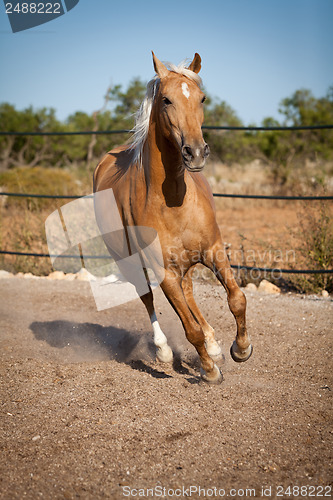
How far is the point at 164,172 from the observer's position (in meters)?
2.79

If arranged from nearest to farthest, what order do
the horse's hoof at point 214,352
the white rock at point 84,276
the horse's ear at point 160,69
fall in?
the horse's ear at point 160,69 < the horse's hoof at point 214,352 < the white rock at point 84,276

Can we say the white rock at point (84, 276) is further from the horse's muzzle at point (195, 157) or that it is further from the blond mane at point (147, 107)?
the horse's muzzle at point (195, 157)

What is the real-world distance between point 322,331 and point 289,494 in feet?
7.22

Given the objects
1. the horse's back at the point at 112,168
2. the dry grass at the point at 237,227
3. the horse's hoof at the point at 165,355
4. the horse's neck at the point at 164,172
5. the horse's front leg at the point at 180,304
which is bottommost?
the dry grass at the point at 237,227

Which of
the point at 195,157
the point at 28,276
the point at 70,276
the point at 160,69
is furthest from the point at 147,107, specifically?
the point at 28,276

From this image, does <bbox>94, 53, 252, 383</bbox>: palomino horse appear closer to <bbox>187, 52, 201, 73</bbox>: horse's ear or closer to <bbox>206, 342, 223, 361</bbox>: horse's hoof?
<bbox>187, 52, 201, 73</bbox>: horse's ear

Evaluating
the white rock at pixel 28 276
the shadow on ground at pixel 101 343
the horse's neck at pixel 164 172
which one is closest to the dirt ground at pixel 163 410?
the shadow on ground at pixel 101 343

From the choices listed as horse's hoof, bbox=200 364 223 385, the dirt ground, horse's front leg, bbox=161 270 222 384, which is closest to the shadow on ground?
the dirt ground

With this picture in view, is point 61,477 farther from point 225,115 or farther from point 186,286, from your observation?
point 225,115

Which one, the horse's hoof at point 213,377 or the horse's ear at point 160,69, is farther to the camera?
the horse's hoof at point 213,377

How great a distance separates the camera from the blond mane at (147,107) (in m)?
2.68

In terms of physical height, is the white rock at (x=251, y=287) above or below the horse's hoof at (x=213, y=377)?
below

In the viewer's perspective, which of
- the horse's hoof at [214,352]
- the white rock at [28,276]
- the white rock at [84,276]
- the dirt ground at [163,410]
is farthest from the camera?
the white rock at [28,276]

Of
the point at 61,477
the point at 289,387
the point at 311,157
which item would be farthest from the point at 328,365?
the point at 311,157
